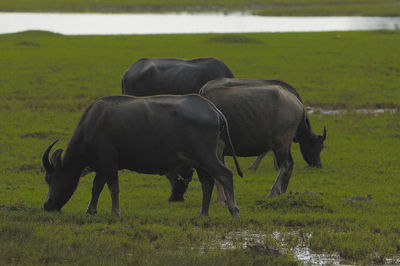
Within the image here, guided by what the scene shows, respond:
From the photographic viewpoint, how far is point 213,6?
100 m

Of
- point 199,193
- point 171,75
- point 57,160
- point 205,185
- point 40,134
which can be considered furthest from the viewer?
point 40,134

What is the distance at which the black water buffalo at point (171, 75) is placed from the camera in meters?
15.1

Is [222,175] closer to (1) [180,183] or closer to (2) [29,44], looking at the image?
(1) [180,183]

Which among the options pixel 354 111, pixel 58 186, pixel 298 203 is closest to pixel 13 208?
pixel 58 186

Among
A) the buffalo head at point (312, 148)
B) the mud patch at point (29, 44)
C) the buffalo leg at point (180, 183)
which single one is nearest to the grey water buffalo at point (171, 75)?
the buffalo head at point (312, 148)

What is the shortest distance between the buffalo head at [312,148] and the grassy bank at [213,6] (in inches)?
2817

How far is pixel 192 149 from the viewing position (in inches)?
349

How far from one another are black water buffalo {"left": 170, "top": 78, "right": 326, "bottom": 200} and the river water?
4699cm

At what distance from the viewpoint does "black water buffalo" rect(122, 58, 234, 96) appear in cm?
1512

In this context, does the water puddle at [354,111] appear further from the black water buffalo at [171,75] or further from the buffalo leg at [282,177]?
the buffalo leg at [282,177]

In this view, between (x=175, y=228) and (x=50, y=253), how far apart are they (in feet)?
5.78

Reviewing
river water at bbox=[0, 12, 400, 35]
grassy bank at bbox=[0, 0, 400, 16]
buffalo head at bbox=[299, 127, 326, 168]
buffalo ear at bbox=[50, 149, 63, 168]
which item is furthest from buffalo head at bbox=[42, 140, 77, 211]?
grassy bank at bbox=[0, 0, 400, 16]

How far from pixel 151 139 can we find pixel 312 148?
5166 millimetres

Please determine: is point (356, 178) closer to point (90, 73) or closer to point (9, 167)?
point (9, 167)
